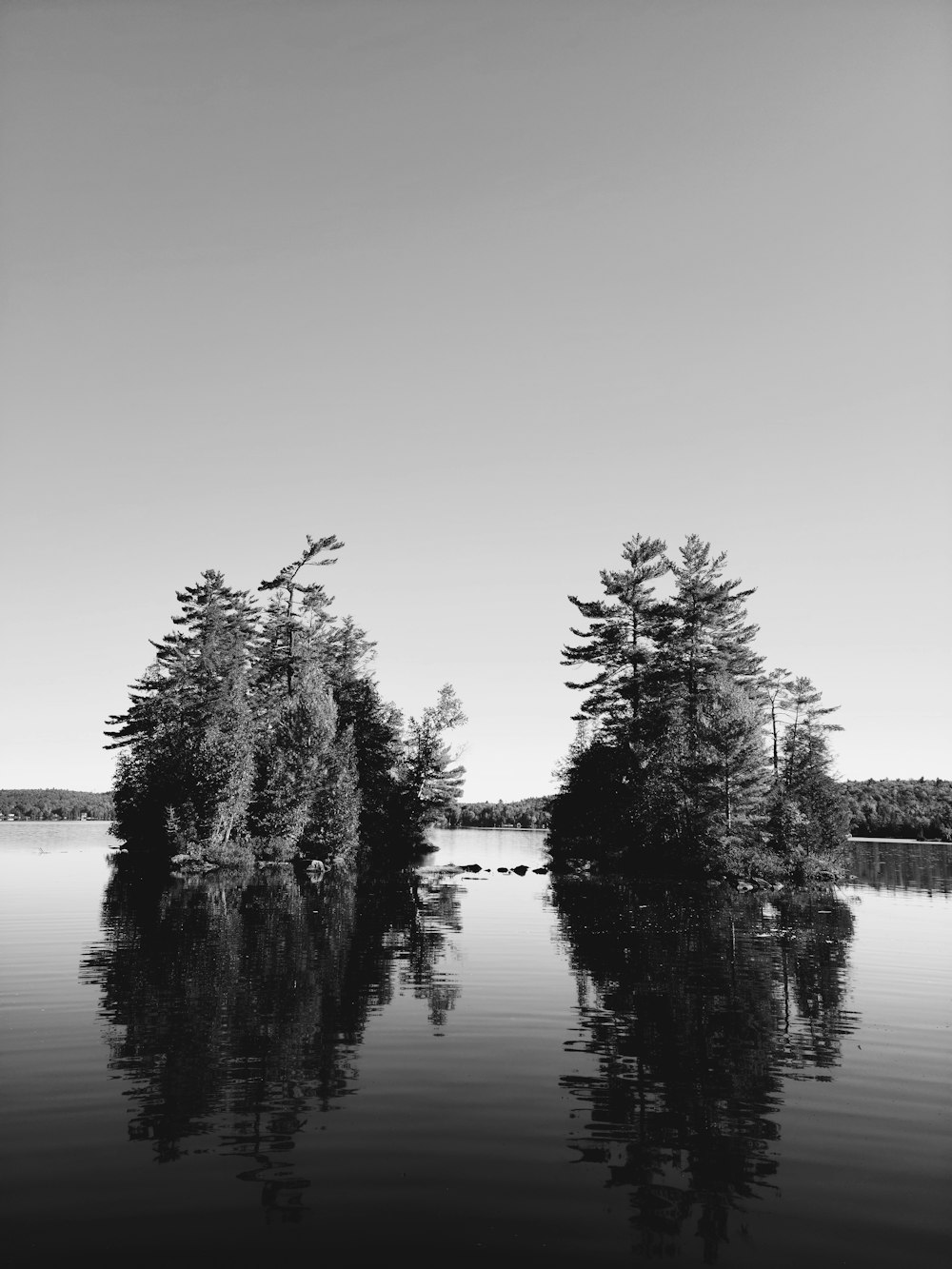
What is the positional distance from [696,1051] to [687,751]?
39.1 m

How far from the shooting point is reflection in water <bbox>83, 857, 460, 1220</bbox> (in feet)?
28.7

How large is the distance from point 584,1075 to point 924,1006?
963 cm

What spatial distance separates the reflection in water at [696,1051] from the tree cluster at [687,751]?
20.3 meters

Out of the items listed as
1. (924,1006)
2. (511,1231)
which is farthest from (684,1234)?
(924,1006)

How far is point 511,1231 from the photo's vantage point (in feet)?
21.9

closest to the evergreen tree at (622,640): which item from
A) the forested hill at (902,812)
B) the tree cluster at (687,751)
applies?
the tree cluster at (687,751)

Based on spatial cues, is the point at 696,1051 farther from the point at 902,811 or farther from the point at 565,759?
the point at 902,811

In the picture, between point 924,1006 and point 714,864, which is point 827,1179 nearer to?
point 924,1006

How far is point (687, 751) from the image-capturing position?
50.0 metres

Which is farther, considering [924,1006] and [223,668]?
[223,668]

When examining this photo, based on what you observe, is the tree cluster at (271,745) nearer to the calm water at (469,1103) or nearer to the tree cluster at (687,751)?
the tree cluster at (687,751)

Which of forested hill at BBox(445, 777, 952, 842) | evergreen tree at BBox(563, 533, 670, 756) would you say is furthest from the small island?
forested hill at BBox(445, 777, 952, 842)

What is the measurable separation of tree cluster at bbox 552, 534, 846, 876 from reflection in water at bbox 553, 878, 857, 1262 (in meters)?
20.3

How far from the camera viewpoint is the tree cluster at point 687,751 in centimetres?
4769
